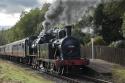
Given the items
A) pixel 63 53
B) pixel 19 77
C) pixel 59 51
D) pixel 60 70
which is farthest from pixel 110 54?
pixel 19 77

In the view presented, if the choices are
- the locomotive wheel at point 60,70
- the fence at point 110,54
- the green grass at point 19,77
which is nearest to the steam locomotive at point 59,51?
the locomotive wheel at point 60,70

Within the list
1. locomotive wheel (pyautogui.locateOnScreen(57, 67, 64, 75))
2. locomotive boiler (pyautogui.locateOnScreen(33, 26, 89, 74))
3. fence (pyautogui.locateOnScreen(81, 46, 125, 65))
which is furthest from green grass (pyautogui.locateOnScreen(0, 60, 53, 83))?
fence (pyautogui.locateOnScreen(81, 46, 125, 65))

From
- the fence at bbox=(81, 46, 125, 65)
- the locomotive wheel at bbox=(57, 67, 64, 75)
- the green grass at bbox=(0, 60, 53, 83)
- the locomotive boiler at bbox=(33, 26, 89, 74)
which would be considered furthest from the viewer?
the fence at bbox=(81, 46, 125, 65)

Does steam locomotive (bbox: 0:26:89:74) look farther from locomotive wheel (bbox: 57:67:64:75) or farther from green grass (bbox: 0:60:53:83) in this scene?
green grass (bbox: 0:60:53:83)

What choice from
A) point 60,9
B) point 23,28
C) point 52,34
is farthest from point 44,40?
point 23,28

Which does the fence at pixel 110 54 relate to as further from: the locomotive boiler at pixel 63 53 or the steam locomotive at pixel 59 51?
the locomotive boiler at pixel 63 53

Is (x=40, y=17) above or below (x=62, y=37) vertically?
above

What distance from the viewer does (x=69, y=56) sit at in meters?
27.9

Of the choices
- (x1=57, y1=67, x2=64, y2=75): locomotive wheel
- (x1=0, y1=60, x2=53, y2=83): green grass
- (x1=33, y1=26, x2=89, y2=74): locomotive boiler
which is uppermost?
(x1=33, y1=26, x2=89, y2=74): locomotive boiler

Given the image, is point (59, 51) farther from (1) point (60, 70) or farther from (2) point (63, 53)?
(1) point (60, 70)

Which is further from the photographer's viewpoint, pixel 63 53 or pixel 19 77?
pixel 63 53

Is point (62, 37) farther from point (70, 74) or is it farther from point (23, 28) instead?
point (23, 28)

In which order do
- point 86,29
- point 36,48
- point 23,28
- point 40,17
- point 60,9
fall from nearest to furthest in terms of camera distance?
point 60,9
point 36,48
point 86,29
point 40,17
point 23,28

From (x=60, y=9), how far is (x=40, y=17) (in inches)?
2786
